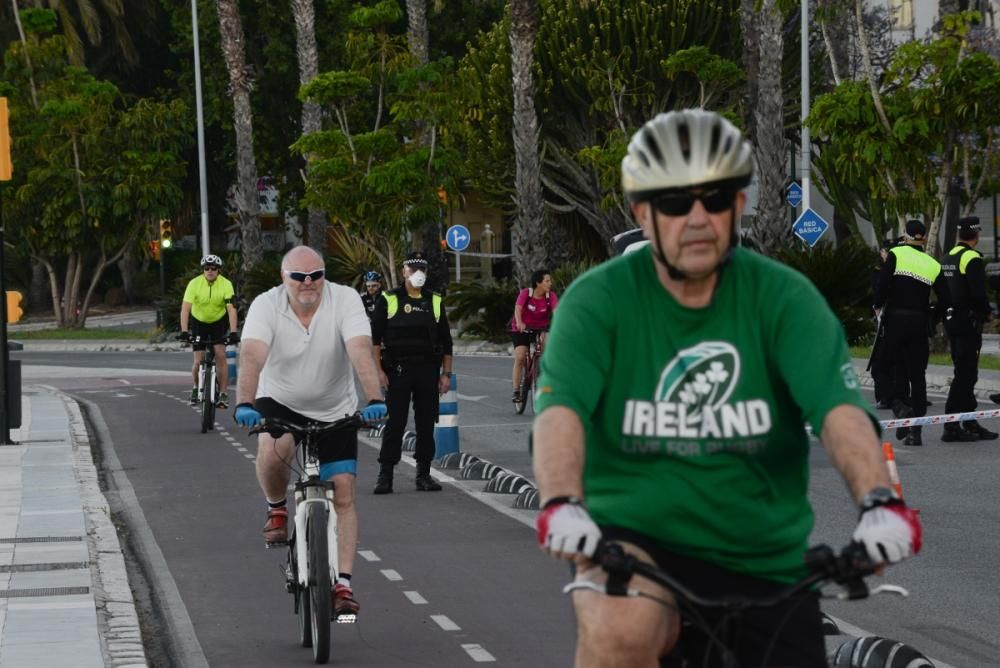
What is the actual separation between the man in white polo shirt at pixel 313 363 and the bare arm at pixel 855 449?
4.76 m

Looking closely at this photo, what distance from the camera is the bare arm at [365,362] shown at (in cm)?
830

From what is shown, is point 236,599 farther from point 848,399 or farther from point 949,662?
point 848,399

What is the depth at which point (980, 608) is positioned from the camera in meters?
8.88

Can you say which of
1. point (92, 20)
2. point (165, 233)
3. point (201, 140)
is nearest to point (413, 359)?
point (165, 233)

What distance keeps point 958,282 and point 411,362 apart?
525cm

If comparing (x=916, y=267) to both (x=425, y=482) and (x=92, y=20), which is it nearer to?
(x=425, y=482)

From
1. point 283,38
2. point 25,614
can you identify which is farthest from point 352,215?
point 25,614

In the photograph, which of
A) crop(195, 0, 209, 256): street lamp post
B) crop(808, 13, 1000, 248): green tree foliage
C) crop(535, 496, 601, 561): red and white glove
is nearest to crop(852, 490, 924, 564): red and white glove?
crop(535, 496, 601, 561): red and white glove

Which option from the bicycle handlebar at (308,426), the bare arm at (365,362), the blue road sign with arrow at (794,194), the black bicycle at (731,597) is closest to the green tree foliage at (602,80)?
the blue road sign with arrow at (794,194)

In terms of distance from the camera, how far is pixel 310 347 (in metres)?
8.52

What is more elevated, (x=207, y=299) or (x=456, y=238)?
(x=456, y=238)

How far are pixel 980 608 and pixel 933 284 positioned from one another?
837cm

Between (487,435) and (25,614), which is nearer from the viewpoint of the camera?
(25,614)

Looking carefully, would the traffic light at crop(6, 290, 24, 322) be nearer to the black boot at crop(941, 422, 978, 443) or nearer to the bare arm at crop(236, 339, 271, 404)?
the black boot at crop(941, 422, 978, 443)
